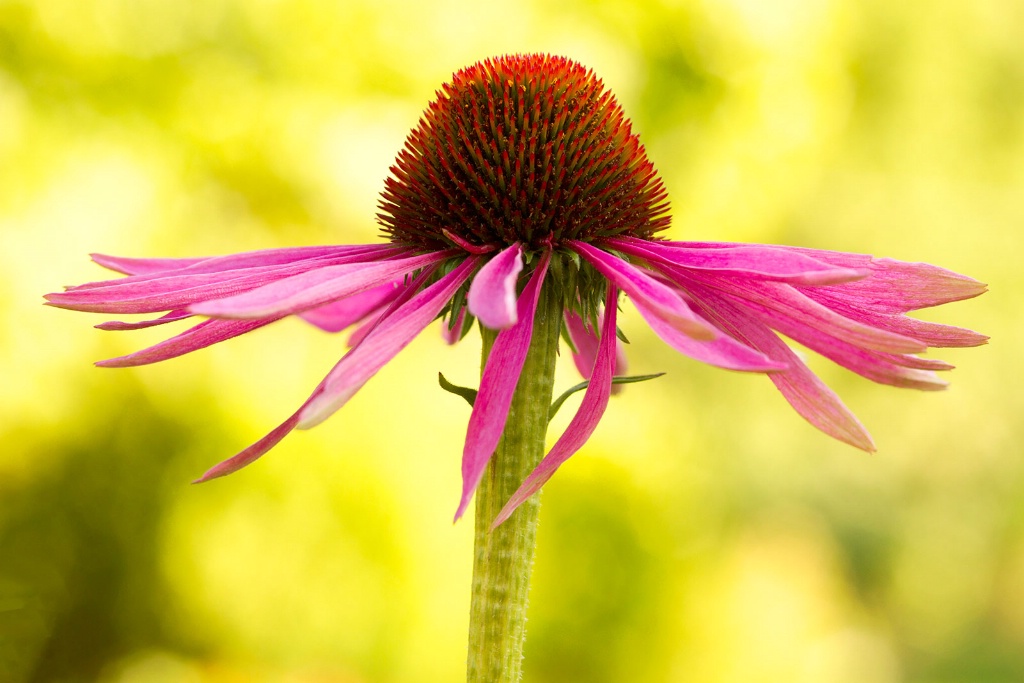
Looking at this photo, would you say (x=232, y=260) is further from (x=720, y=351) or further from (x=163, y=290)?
(x=720, y=351)

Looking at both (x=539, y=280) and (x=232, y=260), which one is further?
(x=232, y=260)

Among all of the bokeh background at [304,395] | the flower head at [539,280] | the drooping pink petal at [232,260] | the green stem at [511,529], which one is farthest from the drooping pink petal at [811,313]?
the bokeh background at [304,395]

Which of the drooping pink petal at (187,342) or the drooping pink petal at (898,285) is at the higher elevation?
the drooping pink petal at (898,285)

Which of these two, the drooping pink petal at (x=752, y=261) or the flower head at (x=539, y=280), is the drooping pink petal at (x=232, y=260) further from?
the drooping pink petal at (x=752, y=261)

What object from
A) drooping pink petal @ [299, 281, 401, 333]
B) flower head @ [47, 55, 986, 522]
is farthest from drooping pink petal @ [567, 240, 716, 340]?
drooping pink petal @ [299, 281, 401, 333]

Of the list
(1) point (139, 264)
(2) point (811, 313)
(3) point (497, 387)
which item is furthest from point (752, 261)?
(1) point (139, 264)

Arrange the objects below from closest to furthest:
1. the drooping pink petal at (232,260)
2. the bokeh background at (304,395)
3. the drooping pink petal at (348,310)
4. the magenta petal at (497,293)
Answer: the magenta petal at (497,293) < the drooping pink petal at (232,260) < the drooping pink petal at (348,310) < the bokeh background at (304,395)

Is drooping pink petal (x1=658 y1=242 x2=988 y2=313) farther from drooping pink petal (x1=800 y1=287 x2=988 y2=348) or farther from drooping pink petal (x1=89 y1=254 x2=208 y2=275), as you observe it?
drooping pink petal (x1=89 y1=254 x2=208 y2=275)

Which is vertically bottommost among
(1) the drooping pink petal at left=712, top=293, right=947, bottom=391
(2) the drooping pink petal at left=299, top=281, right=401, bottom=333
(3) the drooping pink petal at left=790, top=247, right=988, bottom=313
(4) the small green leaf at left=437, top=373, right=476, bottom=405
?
(4) the small green leaf at left=437, top=373, right=476, bottom=405
